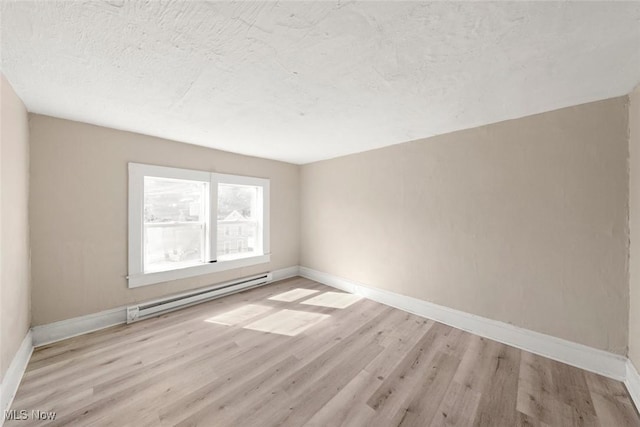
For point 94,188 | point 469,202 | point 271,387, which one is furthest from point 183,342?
point 469,202

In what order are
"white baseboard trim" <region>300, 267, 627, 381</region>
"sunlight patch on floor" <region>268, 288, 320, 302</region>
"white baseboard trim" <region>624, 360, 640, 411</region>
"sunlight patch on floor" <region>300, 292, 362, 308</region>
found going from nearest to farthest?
"white baseboard trim" <region>624, 360, 640, 411</region>, "white baseboard trim" <region>300, 267, 627, 381</region>, "sunlight patch on floor" <region>300, 292, 362, 308</region>, "sunlight patch on floor" <region>268, 288, 320, 302</region>

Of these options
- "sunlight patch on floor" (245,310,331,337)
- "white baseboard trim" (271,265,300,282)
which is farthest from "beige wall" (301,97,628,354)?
"white baseboard trim" (271,265,300,282)

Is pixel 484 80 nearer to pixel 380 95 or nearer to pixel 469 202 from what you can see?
pixel 380 95

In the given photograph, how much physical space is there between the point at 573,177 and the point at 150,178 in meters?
4.50

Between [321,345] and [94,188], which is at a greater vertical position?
[94,188]

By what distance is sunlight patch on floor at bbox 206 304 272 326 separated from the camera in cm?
267

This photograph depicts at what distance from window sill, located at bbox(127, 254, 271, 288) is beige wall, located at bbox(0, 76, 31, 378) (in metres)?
0.82

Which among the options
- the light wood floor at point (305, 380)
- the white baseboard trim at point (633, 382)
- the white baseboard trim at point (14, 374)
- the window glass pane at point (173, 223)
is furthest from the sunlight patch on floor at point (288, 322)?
the white baseboard trim at point (633, 382)

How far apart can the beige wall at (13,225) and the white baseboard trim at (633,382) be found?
4271 millimetres

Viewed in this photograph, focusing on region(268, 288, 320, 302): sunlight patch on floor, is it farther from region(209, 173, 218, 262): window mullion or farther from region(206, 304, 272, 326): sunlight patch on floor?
region(209, 173, 218, 262): window mullion

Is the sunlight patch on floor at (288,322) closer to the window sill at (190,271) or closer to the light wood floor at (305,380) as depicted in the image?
the light wood floor at (305,380)

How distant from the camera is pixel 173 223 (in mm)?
3104

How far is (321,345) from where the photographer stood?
2.22 metres

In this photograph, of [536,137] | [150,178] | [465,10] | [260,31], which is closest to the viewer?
[465,10]
